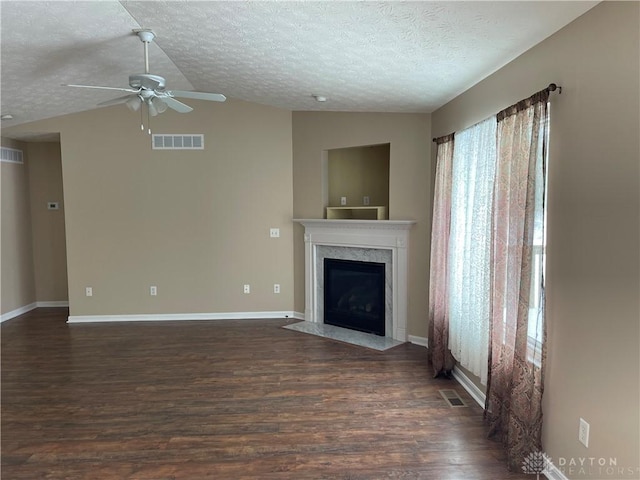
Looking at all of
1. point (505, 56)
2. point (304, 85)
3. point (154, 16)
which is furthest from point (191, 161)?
point (505, 56)

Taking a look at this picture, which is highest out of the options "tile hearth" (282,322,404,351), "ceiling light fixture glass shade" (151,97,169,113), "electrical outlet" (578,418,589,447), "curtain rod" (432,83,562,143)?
"ceiling light fixture glass shade" (151,97,169,113)

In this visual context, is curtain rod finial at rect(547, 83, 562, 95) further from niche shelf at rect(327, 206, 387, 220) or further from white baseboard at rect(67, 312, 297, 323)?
white baseboard at rect(67, 312, 297, 323)

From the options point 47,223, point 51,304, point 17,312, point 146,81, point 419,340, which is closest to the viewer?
point 146,81

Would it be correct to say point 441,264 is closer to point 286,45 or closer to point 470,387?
point 470,387

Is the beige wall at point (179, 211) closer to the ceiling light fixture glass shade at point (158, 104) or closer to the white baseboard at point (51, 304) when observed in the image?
the white baseboard at point (51, 304)

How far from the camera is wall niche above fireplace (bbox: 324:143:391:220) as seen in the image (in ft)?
17.3

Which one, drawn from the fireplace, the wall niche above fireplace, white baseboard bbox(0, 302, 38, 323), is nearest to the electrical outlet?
the fireplace

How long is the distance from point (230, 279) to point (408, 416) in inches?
133

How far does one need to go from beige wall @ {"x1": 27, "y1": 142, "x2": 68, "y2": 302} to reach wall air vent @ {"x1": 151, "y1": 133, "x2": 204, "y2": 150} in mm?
2197

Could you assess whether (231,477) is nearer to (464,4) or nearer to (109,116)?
(464,4)

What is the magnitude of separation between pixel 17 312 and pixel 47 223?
1445 millimetres

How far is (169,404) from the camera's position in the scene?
317cm

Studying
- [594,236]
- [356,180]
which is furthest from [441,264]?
[356,180]

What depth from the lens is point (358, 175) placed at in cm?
543
